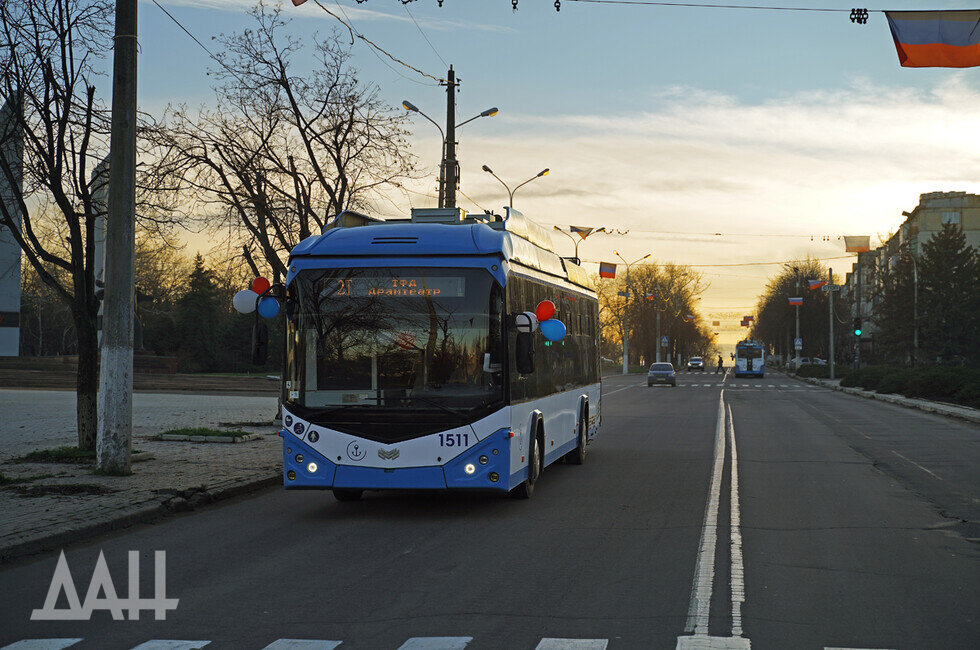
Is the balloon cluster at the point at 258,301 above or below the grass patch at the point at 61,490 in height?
above

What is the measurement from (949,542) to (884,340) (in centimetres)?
6582

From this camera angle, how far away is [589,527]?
34.1 feet

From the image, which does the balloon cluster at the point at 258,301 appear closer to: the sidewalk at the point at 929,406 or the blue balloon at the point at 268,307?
the blue balloon at the point at 268,307

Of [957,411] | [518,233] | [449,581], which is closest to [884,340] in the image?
[957,411]

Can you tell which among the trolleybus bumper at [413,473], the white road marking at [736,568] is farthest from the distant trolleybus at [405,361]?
the white road marking at [736,568]

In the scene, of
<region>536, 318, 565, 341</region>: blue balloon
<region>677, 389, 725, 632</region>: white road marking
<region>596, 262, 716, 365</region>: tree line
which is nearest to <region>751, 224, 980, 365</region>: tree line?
<region>596, 262, 716, 365</region>: tree line

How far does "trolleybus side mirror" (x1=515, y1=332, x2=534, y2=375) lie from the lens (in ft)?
36.1

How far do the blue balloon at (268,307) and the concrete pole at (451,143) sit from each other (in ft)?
45.7

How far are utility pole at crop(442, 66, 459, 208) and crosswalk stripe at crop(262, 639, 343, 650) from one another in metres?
19.3

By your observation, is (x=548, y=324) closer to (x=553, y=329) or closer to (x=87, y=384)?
(x=553, y=329)

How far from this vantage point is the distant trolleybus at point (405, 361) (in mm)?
10805

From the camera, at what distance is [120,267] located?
13305mm

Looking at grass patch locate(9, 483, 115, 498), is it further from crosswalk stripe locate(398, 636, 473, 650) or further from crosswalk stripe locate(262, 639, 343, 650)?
crosswalk stripe locate(398, 636, 473, 650)
